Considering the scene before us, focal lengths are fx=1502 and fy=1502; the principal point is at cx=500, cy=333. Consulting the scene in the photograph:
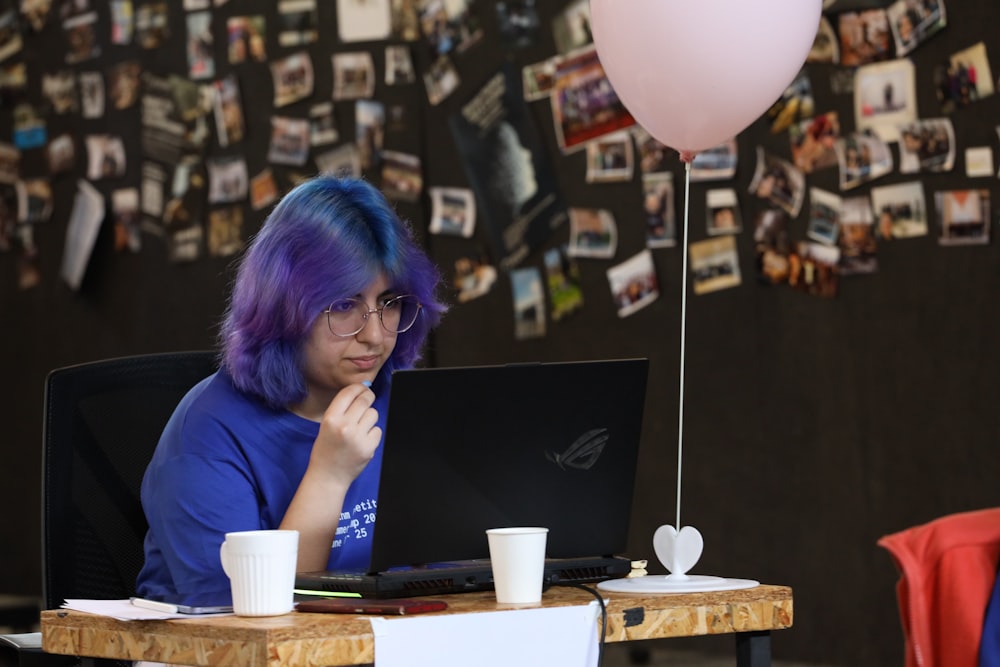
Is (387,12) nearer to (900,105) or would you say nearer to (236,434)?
(900,105)

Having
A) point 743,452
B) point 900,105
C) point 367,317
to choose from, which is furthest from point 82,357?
point 367,317

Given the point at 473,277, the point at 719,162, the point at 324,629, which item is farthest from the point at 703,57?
the point at 473,277

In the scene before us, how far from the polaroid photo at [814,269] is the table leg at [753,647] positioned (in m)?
1.75

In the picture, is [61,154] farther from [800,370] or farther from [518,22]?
[800,370]

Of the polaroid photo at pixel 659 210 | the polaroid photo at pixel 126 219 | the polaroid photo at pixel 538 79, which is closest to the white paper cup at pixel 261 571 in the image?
the polaroid photo at pixel 659 210

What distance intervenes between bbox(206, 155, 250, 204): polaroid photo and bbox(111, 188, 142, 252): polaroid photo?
0.36 meters

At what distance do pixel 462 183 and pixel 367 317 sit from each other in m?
2.05

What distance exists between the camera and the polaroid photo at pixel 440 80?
3.95m

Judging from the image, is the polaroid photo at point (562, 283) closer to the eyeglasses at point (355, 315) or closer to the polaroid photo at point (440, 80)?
the polaroid photo at point (440, 80)

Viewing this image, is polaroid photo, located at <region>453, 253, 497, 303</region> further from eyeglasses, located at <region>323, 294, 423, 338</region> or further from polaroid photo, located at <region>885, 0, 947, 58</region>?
eyeglasses, located at <region>323, 294, 423, 338</region>

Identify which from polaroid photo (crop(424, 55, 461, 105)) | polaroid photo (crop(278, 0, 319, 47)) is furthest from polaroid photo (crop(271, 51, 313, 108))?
polaroid photo (crop(424, 55, 461, 105))

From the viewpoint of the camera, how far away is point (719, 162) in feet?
11.2

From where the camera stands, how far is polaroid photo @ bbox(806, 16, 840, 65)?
321 cm

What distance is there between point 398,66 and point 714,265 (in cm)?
114
